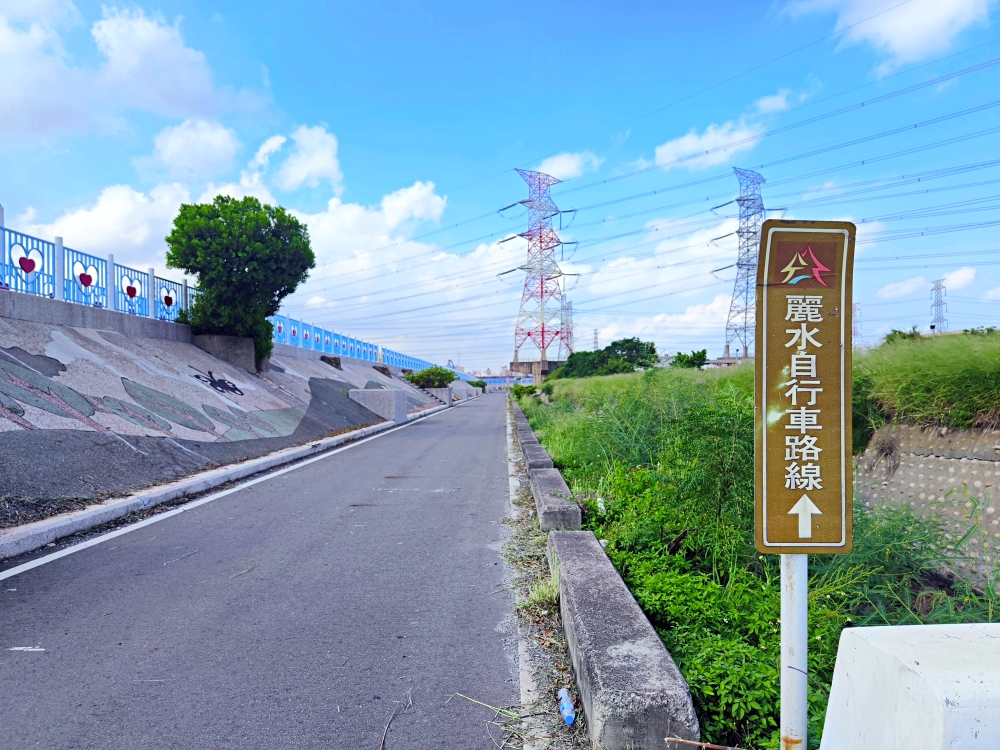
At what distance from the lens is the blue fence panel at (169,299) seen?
60.9 feet

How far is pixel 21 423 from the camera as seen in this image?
8156mm

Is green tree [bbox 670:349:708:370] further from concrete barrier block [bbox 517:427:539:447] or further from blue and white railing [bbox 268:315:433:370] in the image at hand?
blue and white railing [bbox 268:315:433:370]

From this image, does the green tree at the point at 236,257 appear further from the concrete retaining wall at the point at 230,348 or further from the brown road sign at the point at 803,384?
the brown road sign at the point at 803,384

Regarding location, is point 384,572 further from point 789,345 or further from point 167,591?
point 789,345

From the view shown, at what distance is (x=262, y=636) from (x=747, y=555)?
3407mm

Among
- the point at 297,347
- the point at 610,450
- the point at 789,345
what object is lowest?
the point at 610,450

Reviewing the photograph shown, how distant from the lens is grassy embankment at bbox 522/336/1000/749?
2.80 m

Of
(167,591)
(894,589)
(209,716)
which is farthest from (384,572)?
(894,589)

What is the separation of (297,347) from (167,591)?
26902mm

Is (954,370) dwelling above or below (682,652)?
above

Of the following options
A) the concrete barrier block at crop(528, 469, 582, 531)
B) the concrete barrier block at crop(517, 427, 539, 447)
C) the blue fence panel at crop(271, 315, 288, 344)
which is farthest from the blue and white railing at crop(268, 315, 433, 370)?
the concrete barrier block at crop(528, 469, 582, 531)

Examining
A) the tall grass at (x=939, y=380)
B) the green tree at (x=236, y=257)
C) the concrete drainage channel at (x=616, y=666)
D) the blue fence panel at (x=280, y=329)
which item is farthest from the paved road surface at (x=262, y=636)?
the blue fence panel at (x=280, y=329)

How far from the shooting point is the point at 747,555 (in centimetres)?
448

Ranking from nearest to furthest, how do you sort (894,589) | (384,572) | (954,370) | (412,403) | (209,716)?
(209,716) → (894,589) → (384,572) → (954,370) → (412,403)
